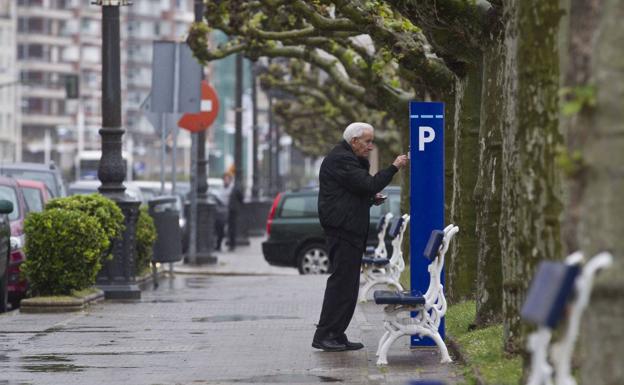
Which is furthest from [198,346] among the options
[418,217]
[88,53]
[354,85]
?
[88,53]

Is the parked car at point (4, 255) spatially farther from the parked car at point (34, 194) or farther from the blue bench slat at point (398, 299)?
the blue bench slat at point (398, 299)

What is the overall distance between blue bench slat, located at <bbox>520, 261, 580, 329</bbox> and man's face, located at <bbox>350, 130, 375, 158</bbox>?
267 inches

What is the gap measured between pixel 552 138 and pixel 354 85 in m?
22.8

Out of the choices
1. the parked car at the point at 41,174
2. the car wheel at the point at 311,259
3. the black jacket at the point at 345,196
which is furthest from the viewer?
the car wheel at the point at 311,259

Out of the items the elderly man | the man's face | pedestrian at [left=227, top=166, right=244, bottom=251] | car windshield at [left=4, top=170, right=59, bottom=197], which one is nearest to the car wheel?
car windshield at [left=4, top=170, right=59, bottom=197]

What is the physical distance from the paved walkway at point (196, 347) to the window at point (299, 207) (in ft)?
26.4

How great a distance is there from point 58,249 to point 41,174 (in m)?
9.27

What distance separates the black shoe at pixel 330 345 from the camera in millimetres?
13117

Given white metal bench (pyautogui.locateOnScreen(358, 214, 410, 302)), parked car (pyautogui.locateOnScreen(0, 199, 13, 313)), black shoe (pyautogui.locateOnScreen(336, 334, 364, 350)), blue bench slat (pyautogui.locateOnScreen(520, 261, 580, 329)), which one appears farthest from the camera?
parked car (pyautogui.locateOnScreen(0, 199, 13, 313))

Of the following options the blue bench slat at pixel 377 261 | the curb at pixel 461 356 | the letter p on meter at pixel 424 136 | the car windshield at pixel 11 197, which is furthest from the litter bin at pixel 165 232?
the letter p on meter at pixel 424 136

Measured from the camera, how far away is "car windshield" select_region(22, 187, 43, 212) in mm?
23094

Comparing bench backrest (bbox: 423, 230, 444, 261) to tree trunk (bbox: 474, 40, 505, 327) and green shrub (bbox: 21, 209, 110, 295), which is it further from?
green shrub (bbox: 21, 209, 110, 295)

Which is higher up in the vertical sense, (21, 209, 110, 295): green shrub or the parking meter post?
(21, 209, 110, 295): green shrub

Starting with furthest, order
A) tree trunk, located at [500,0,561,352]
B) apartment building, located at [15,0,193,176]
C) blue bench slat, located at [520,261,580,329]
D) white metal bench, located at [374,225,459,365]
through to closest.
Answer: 1. apartment building, located at [15,0,193,176]
2. white metal bench, located at [374,225,459,365]
3. tree trunk, located at [500,0,561,352]
4. blue bench slat, located at [520,261,580,329]
